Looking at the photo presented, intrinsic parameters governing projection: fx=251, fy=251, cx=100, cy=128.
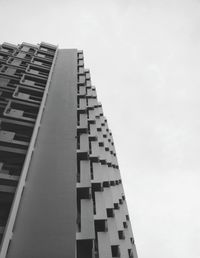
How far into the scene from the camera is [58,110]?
13328 mm

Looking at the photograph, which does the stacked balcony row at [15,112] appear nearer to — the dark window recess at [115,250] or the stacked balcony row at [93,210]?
the stacked balcony row at [93,210]

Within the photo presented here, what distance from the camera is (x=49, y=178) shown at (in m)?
9.07

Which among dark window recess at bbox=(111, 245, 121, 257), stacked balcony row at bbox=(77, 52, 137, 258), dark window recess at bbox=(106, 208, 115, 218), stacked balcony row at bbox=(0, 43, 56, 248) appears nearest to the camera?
stacked balcony row at bbox=(0, 43, 56, 248)

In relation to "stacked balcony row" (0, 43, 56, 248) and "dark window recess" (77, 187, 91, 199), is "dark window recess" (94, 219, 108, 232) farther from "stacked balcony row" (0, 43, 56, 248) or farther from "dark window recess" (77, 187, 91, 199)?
"stacked balcony row" (0, 43, 56, 248)

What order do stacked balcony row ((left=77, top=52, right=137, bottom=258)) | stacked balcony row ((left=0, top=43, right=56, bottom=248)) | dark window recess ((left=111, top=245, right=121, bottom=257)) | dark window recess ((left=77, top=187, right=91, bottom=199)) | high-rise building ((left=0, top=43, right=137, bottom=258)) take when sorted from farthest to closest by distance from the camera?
dark window recess ((left=111, top=245, right=121, bottom=257)), dark window recess ((left=77, top=187, right=91, bottom=199)), stacked balcony row ((left=77, top=52, right=137, bottom=258)), stacked balcony row ((left=0, top=43, right=56, bottom=248)), high-rise building ((left=0, top=43, right=137, bottom=258))

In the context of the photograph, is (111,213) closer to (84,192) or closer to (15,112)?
(84,192)

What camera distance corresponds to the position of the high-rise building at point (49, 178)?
23.5ft

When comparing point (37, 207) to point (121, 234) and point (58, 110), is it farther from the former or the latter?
point (121, 234)

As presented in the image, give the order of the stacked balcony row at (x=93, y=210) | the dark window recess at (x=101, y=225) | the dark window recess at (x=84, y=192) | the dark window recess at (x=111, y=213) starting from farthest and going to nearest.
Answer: the dark window recess at (x=111, y=213)
the dark window recess at (x=101, y=225)
the dark window recess at (x=84, y=192)
the stacked balcony row at (x=93, y=210)

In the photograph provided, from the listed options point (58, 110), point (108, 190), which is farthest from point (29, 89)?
point (108, 190)

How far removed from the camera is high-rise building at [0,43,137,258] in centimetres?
717

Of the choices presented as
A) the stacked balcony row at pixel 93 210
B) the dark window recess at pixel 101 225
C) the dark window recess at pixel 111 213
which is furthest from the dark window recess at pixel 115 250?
the dark window recess at pixel 111 213

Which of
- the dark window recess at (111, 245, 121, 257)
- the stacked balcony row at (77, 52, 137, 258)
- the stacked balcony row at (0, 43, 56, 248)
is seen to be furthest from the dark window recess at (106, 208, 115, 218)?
the stacked balcony row at (0, 43, 56, 248)

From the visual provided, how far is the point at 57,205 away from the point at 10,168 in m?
3.13
